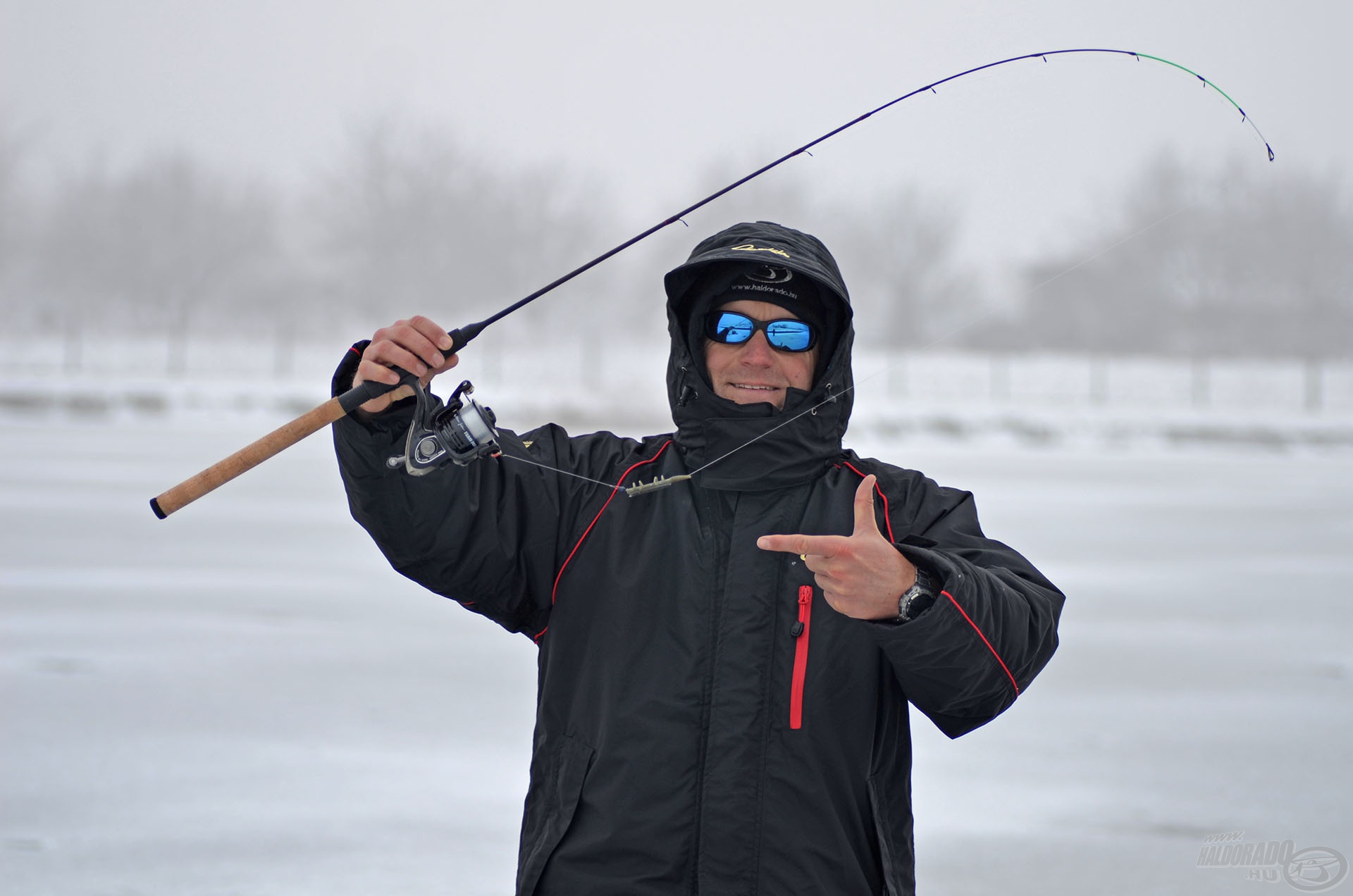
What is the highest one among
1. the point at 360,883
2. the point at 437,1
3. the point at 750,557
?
the point at 437,1

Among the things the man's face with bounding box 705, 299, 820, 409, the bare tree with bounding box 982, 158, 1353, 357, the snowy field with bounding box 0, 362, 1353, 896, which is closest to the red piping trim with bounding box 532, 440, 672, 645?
the man's face with bounding box 705, 299, 820, 409

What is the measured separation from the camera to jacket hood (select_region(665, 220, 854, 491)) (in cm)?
196

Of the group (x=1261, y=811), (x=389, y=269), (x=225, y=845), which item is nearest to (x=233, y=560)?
(x=225, y=845)

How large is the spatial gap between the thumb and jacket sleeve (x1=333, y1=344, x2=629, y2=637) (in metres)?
0.46

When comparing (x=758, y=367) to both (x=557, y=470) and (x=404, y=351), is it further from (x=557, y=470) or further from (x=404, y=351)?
(x=404, y=351)

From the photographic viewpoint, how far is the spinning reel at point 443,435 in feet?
6.08

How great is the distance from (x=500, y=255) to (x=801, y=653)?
29.4 meters

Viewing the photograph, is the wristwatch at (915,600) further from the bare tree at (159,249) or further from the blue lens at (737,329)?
the bare tree at (159,249)

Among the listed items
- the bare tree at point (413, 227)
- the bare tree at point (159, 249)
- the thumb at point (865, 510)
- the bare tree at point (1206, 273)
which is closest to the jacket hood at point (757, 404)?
the thumb at point (865, 510)

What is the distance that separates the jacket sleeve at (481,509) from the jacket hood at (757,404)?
0.51 feet

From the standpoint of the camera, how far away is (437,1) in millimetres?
58531

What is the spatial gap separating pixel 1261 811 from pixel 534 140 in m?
58.5

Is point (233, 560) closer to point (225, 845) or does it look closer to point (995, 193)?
point (225, 845)

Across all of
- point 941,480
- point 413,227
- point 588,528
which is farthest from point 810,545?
point 413,227
